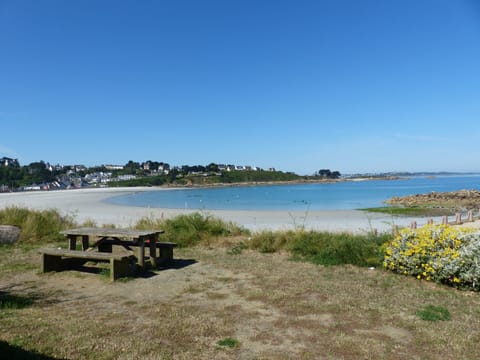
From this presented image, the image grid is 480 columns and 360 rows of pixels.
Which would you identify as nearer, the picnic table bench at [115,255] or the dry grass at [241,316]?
the dry grass at [241,316]

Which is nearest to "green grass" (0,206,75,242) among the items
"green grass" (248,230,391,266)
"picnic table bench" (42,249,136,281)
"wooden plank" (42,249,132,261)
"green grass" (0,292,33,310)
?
"picnic table bench" (42,249,136,281)

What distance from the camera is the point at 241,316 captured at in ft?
13.8

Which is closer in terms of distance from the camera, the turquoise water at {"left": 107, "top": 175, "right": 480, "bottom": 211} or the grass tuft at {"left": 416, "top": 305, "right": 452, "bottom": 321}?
the grass tuft at {"left": 416, "top": 305, "right": 452, "bottom": 321}

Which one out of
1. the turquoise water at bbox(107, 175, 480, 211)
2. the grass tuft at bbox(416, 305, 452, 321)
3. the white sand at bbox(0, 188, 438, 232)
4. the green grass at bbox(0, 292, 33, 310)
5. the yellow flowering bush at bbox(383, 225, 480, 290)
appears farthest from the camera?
the turquoise water at bbox(107, 175, 480, 211)

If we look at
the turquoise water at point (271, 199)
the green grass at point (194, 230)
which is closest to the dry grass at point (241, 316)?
the green grass at point (194, 230)

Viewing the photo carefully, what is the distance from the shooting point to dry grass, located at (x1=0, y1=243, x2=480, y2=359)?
10.8ft

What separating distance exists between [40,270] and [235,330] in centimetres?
447

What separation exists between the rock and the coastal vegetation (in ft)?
5.45

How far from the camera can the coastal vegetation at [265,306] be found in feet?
10.9

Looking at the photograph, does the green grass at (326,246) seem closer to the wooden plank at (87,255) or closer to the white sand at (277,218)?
the white sand at (277,218)

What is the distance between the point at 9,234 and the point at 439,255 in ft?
32.5

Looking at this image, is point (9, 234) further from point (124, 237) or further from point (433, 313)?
point (433, 313)

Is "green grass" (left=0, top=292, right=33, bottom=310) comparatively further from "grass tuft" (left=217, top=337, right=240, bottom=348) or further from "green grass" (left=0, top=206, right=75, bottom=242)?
"green grass" (left=0, top=206, right=75, bottom=242)

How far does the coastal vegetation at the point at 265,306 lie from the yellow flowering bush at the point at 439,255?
0.06ft
